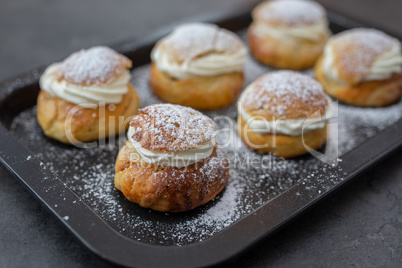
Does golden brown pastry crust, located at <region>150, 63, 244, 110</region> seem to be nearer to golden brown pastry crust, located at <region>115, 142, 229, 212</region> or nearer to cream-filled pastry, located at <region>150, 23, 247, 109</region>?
cream-filled pastry, located at <region>150, 23, 247, 109</region>

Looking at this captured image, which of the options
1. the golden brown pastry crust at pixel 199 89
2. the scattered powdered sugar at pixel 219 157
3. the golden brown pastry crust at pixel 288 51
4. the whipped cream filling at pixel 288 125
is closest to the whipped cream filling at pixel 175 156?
the scattered powdered sugar at pixel 219 157

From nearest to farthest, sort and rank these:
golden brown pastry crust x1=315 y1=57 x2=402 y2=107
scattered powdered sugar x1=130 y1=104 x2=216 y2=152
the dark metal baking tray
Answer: the dark metal baking tray < scattered powdered sugar x1=130 y1=104 x2=216 y2=152 < golden brown pastry crust x1=315 y1=57 x2=402 y2=107

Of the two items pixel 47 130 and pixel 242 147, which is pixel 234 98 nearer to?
pixel 242 147

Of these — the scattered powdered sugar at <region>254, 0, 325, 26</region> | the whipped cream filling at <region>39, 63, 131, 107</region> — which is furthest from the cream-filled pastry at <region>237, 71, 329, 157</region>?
→ the scattered powdered sugar at <region>254, 0, 325, 26</region>

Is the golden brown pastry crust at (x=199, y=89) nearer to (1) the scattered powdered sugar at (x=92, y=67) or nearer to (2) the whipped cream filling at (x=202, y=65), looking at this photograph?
(2) the whipped cream filling at (x=202, y=65)

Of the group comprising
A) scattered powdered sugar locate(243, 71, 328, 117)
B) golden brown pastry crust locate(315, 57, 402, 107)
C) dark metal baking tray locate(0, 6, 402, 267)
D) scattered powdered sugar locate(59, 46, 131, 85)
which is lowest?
golden brown pastry crust locate(315, 57, 402, 107)

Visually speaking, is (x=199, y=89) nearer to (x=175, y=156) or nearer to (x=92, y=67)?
(x=92, y=67)

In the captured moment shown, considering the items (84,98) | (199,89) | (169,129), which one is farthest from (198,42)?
(169,129)
